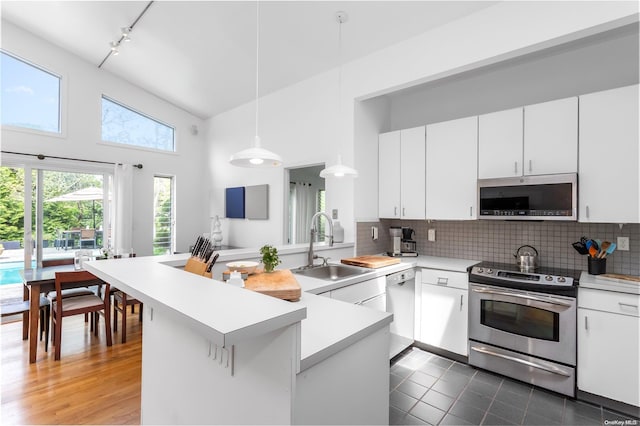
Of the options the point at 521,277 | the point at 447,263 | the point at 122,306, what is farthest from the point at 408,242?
the point at 122,306

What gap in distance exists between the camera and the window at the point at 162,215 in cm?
552

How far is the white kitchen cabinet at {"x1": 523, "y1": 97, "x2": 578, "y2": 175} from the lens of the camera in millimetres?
2482

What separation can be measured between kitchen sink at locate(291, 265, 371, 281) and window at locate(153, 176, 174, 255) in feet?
12.8

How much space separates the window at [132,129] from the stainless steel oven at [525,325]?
5.30 m

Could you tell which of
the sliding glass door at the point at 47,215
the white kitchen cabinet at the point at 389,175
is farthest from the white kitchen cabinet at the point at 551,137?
the sliding glass door at the point at 47,215

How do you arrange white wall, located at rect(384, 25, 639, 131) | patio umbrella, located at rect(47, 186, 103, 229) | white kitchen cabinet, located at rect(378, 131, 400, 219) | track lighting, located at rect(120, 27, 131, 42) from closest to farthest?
white wall, located at rect(384, 25, 639, 131) → white kitchen cabinet, located at rect(378, 131, 400, 219) → track lighting, located at rect(120, 27, 131, 42) → patio umbrella, located at rect(47, 186, 103, 229)

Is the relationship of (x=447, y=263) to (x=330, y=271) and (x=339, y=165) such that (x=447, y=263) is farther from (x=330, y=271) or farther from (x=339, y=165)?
A: (x=339, y=165)

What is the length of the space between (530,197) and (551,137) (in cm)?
51

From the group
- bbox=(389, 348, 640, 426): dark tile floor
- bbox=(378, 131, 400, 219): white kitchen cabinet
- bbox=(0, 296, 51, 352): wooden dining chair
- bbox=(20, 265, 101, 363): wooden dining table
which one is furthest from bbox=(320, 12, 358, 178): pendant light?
bbox=(0, 296, 51, 352): wooden dining chair

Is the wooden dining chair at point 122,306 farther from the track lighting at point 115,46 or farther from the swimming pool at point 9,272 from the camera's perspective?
the track lighting at point 115,46

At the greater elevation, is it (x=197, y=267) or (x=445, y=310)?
(x=197, y=267)

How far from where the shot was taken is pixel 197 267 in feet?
6.18

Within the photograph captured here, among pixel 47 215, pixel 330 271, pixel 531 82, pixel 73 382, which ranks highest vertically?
pixel 531 82

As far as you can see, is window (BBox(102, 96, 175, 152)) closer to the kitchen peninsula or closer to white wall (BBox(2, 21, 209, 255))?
white wall (BBox(2, 21, 209, 255))
